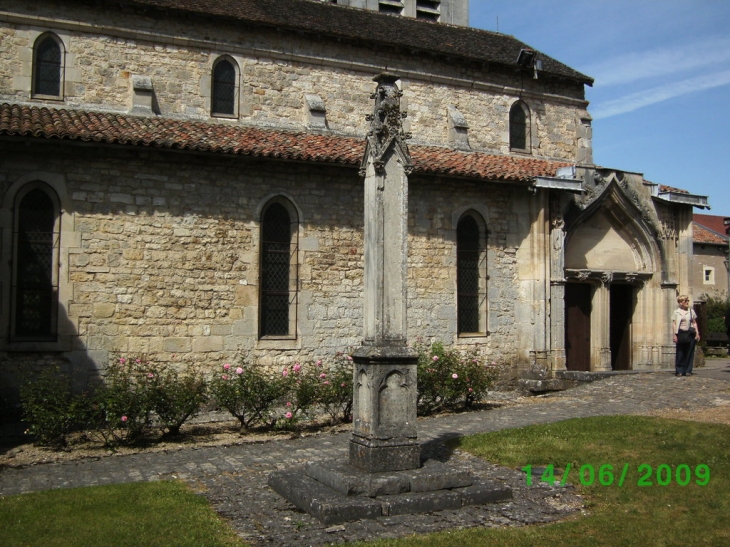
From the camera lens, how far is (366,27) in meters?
19.0

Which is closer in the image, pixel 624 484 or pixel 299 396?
pixel 624 484

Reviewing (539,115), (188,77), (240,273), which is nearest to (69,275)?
(240,273)

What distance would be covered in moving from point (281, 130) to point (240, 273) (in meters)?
3.69

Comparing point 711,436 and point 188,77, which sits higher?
point 188,77

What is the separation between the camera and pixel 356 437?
8297 mm

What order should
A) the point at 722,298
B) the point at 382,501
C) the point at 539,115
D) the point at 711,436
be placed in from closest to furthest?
the point at 382,501 < the point at 711,436 < the point at 539,115 < the point at 722,298

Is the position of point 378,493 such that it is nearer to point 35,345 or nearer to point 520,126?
point 35,345

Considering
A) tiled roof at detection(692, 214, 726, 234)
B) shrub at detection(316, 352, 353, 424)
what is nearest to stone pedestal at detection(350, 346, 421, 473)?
shrub at detection(316, 352, 353, 424)

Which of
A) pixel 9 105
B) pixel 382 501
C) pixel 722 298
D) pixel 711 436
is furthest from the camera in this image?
pixel 722 298

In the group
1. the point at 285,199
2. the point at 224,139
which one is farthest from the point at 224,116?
the point at 285,199

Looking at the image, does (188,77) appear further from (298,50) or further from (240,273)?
(240,273)
